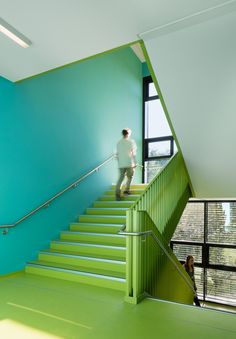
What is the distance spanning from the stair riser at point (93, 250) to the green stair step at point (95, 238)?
0.79ft

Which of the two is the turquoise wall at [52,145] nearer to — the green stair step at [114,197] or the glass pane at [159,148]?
the green stair step at [114,197]

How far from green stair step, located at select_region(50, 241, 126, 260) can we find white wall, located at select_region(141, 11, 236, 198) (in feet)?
7.71

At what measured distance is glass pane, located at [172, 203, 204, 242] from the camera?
332 inches

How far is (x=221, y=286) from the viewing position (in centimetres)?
793

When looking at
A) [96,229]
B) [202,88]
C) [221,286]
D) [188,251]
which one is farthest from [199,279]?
[202,88]

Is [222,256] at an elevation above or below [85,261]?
below

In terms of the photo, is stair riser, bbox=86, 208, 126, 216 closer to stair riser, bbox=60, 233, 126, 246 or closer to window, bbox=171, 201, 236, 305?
stair riser, bbox=60, 233, 126, 246

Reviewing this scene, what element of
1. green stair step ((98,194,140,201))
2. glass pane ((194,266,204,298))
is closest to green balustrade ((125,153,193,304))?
green stair step ((98,194,140,201))

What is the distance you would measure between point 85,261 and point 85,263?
0.03 m

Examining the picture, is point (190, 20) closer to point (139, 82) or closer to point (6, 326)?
point (6, 326)

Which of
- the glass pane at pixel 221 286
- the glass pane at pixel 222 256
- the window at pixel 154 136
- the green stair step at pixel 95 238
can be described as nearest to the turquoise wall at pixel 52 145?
the green stair step at pixel 95 238

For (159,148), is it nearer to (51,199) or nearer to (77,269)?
(51,199)

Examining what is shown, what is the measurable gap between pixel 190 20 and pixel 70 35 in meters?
1.36

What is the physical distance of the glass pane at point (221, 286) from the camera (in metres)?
7.79
